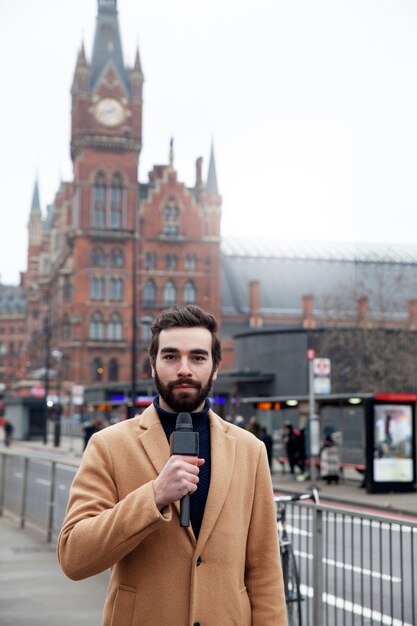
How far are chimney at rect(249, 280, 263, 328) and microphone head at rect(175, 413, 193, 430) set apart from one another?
312ft

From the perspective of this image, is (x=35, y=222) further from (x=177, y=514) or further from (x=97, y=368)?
(x=177, y=514)

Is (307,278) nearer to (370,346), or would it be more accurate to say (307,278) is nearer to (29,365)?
(29,365)

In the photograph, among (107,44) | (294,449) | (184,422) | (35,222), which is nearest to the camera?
(184,422)

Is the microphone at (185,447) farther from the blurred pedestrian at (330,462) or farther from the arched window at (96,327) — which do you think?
the arched window at (96,327)

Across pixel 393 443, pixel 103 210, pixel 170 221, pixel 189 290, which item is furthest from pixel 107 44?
pixel 393 443

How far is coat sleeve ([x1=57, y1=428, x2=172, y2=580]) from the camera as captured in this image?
317cm

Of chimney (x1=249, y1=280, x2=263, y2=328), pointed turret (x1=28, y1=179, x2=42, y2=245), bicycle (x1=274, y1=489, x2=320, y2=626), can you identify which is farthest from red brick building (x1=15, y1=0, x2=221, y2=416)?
bicycle (x1=274, y1=489, x2=320, y2=626)

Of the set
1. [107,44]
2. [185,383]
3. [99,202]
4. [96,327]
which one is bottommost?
[185,383]

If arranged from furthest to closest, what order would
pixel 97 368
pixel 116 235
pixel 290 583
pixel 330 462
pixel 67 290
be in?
1. pixel 67 290
2. pixel 116 235
3. pixel 97 368
4. pixel 330 462
5. pixel 290 583

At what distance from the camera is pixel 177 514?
11.0ft

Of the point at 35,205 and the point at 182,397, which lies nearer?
the point at 182,397

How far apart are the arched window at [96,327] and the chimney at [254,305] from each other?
16139 mm

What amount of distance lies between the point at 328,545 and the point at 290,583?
128 inches

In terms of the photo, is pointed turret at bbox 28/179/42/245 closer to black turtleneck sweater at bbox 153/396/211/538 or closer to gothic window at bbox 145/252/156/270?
gothic window at bbox 145/252/156/270
